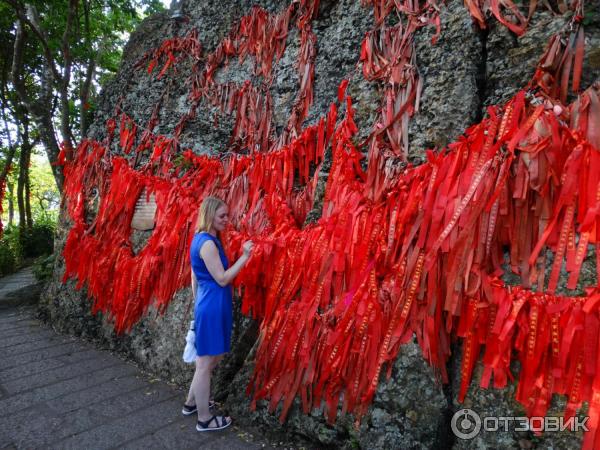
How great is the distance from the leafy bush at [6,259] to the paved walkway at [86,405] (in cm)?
579

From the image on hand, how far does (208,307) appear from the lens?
8.32 ft

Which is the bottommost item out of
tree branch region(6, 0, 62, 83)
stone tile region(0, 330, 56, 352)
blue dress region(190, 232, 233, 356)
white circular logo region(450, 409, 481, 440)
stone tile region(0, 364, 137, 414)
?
stone tile region(0, 364, 137, 414)

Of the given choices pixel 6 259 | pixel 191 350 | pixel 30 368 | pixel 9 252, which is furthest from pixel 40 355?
pixel 9 252

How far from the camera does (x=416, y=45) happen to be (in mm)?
2611

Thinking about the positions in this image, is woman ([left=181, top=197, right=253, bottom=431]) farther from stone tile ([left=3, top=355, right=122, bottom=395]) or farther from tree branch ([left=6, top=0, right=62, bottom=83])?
tree branch ([left=6, top=0, right=62, bottom=83])

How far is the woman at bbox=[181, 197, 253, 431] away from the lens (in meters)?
2.52

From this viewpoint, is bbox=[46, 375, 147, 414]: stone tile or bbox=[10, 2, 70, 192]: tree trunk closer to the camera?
bbox=[46, 375, 147, 414]: stone tile

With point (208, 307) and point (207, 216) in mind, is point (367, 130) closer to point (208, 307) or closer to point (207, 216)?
point (207, 216)

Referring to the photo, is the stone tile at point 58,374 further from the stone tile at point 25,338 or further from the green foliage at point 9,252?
the green foliage at point 9,252

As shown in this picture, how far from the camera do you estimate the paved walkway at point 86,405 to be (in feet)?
8.09

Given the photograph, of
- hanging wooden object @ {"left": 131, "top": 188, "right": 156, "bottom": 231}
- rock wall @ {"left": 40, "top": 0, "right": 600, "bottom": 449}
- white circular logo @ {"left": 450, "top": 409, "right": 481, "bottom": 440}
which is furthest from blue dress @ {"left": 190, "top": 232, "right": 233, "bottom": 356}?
hanging wooden object @ {"left": 131, "top": 188, "right": 156, "bottom": 231}

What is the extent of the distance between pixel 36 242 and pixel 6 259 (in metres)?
1.87
